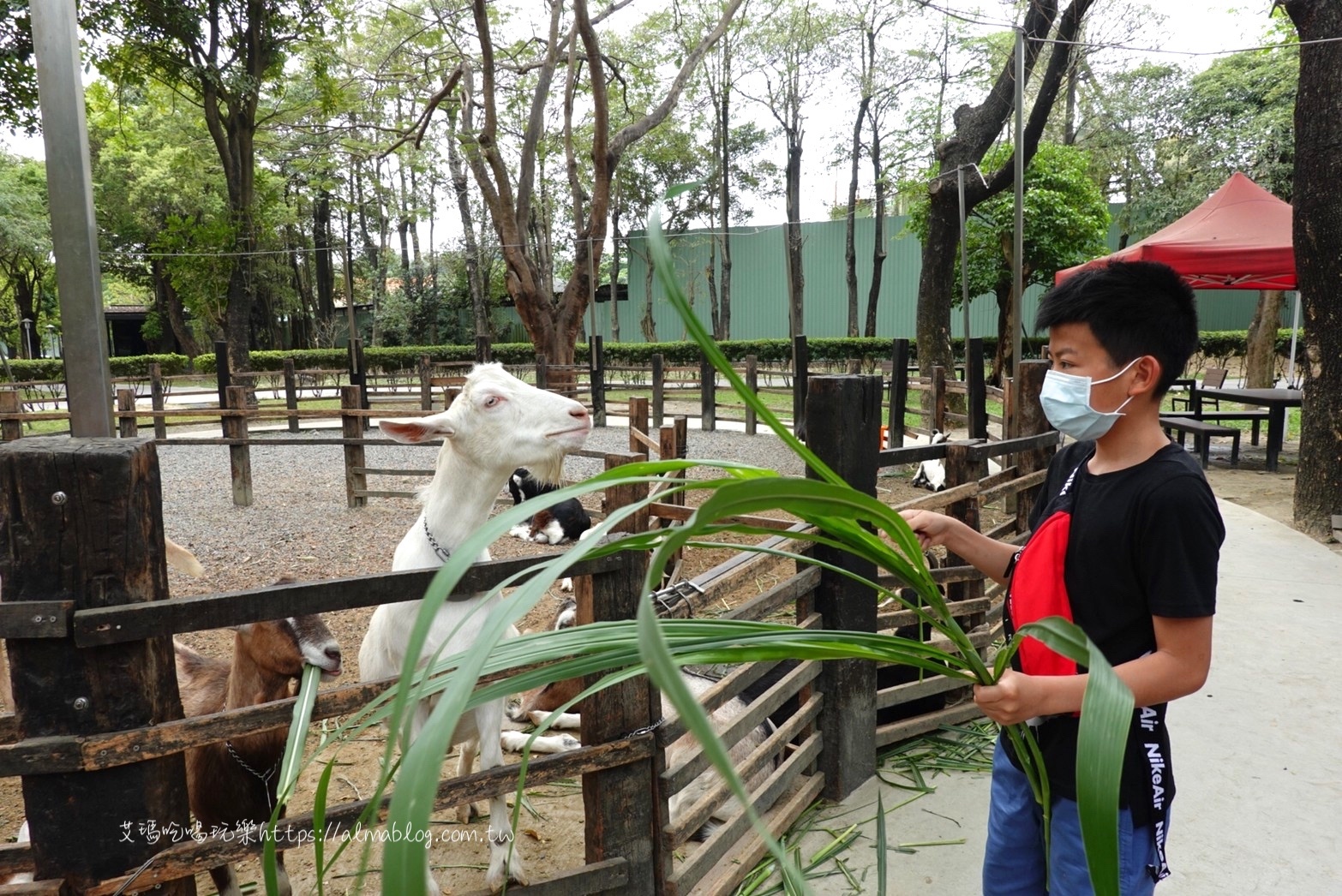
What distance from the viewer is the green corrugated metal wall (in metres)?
25.7

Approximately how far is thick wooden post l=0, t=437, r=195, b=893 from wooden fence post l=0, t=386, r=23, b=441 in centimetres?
875

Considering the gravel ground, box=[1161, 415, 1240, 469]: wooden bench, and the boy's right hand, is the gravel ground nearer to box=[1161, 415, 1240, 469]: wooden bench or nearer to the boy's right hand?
the boy's right hand

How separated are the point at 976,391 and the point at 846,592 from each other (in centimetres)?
550

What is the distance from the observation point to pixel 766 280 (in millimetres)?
28750

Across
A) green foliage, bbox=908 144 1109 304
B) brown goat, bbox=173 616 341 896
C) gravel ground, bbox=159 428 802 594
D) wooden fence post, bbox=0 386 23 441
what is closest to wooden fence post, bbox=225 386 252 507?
gravel ground, bbox=159 428 802 594

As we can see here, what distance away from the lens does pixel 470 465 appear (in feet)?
8.22

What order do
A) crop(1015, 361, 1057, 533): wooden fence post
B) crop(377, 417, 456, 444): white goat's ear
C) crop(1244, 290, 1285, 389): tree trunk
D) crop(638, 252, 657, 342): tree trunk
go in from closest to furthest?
crop(377, 417, 456, 444): white goat's ear < crop(1015, 361, 1057, 533): wooden fence post < crop(1244, 290, 1285, 389): tree trunk < crop(638, 252, 657, 342): tree trunk

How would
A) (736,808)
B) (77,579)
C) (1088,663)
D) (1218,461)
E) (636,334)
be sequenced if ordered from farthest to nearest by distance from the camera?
(636,334) < (1218,461) < (736,808) < (77,579) < (1088,663)

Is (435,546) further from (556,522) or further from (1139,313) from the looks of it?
(556,522)

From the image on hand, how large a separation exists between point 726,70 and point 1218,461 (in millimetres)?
21751

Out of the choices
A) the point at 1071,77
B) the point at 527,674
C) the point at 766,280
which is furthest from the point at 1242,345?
the point at 527,674

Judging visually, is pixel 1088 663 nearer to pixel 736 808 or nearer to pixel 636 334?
pixel 736 808

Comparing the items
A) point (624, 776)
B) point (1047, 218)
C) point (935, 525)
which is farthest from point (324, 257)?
point (935, 525)

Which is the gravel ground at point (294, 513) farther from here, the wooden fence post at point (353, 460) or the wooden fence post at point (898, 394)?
the wooden fence post at point (898, 394)
